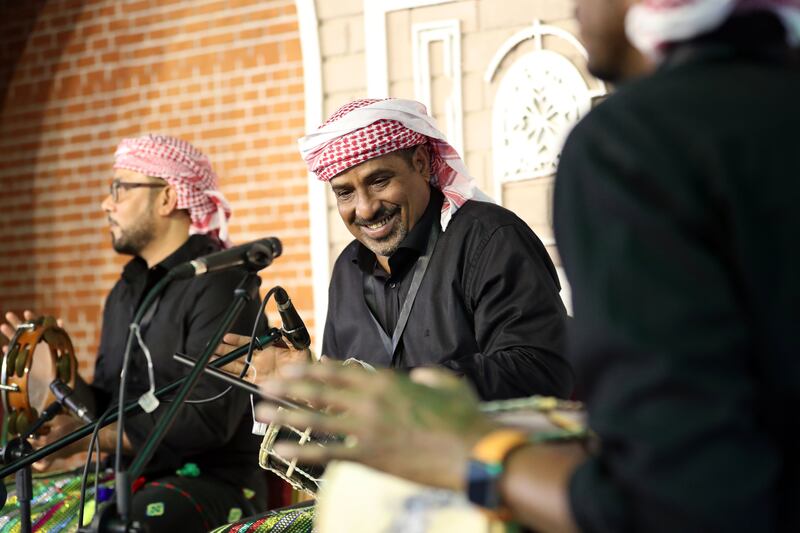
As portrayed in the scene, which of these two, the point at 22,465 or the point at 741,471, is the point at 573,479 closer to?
the point at 741,471

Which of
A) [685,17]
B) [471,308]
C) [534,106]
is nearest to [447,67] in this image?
[534,106]

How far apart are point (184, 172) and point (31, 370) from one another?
1234 mm

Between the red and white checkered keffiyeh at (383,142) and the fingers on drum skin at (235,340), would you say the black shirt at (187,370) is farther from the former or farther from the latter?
the fingers on drum skin at (235,340)

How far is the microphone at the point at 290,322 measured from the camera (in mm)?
2311

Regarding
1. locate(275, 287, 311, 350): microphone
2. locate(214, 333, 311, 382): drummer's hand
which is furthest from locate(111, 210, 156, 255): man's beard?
locate(275, 287, 311, 350): microphone

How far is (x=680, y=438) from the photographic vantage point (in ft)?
3.31

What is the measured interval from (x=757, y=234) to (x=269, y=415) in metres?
0.65

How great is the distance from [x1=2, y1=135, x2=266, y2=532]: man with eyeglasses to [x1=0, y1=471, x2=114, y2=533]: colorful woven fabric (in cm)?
11

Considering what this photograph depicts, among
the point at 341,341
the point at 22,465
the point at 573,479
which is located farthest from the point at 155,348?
the point at 573,479

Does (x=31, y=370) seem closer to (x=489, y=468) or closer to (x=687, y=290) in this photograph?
(x=489, y=468)

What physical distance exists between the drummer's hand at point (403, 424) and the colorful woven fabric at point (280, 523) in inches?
58.0

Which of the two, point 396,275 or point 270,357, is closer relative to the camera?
point 270,357

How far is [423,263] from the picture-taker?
2.94 meters

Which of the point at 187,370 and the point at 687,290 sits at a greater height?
the point at 687,290
